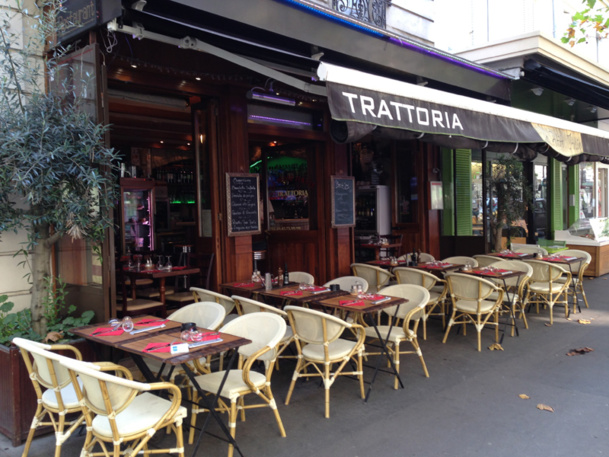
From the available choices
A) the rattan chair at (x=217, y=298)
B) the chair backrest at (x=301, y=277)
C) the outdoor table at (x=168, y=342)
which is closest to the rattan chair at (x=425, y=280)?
the chair backrest at (x=301, y=277)

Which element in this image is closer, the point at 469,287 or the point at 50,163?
the point at 50,163

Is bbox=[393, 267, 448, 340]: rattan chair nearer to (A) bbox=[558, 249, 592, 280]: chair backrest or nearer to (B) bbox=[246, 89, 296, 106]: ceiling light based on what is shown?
(A) bbox=[558, 249, 592, 280]: chair backrest

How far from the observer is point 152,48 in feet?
18.7

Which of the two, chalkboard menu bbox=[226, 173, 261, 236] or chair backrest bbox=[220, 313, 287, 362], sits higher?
chalkboard menu bbox=[226, 173, 261, 236]

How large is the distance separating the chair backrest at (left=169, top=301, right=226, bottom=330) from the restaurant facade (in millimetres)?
636

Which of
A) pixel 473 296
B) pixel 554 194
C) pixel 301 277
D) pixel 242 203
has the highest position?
pixel 554 194

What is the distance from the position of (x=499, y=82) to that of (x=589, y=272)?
18.2 ft

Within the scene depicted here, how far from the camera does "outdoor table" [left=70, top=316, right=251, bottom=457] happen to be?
10.4 ft

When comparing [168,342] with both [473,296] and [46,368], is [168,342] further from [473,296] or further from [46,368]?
[473,296]

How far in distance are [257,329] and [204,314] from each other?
711mm

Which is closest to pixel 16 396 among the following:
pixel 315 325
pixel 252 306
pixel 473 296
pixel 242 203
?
pixel 252 306

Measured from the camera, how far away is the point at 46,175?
3.76m

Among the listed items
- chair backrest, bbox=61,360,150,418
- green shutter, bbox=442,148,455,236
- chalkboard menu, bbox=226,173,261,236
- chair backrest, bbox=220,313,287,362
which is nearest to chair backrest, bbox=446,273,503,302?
chalkboard menu, bbox=226,173,261,236

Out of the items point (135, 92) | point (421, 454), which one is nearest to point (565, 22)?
point (135, 92)
